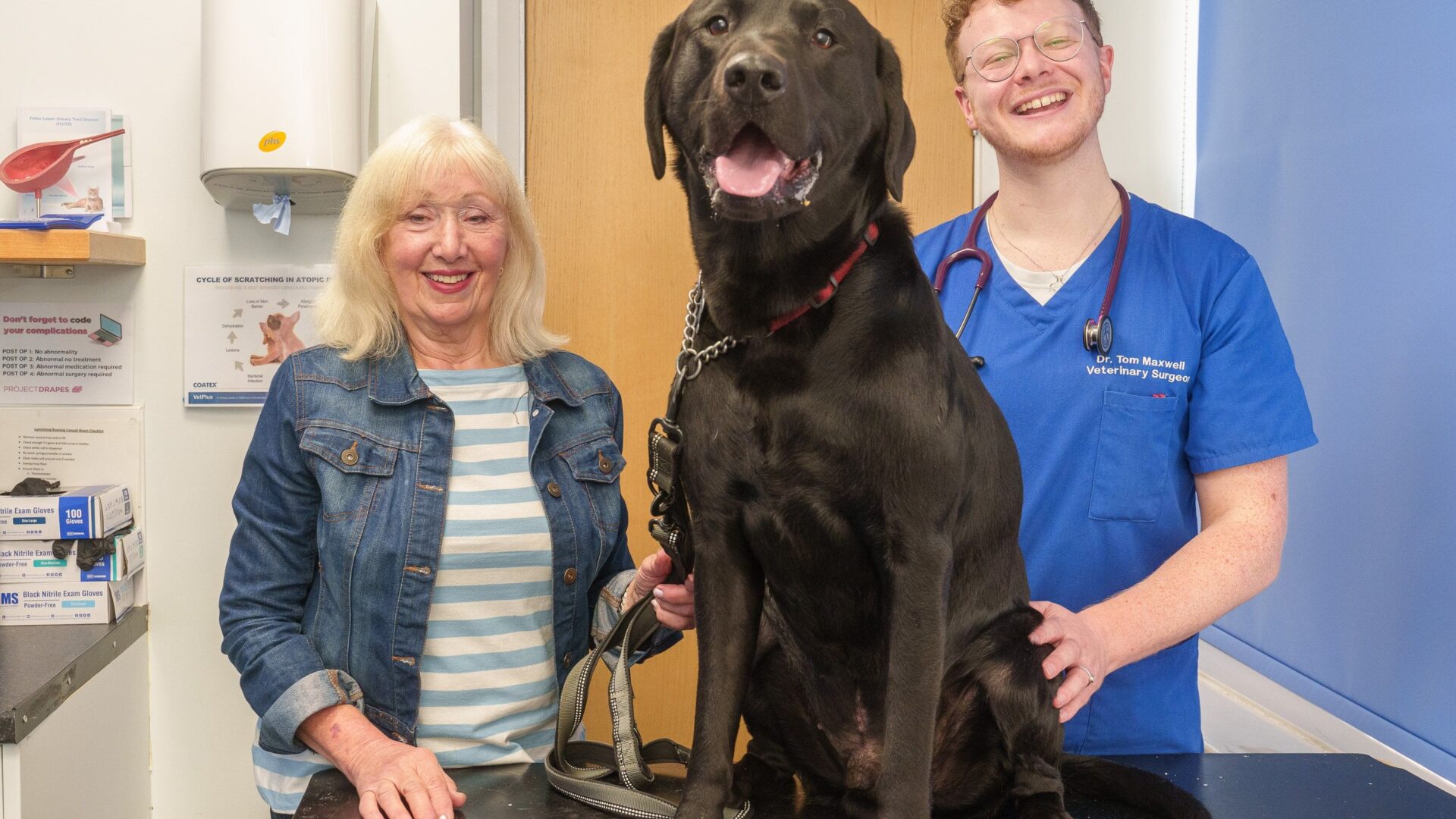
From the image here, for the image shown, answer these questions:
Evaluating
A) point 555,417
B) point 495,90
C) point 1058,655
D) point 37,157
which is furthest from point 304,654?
point 495,90

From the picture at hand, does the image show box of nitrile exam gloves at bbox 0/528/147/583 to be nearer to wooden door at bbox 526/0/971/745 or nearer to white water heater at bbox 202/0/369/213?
white water heater at bbox 202/0/369/213

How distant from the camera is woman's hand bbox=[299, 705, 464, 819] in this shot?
43.1 inches

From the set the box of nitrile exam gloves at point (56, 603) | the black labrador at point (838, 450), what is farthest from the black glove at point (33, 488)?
the black labrador at point (838, 450)

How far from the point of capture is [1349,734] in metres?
1.79

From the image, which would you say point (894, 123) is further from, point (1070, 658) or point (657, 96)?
point (1070, 658)

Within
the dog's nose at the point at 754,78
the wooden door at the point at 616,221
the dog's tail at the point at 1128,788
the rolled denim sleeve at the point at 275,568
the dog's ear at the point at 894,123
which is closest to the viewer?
the dog's nose at the point at 754,78

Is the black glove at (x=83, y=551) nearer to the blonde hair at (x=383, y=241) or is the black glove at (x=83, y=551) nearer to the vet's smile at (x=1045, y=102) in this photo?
the blonde hair at (x=383, y=241)

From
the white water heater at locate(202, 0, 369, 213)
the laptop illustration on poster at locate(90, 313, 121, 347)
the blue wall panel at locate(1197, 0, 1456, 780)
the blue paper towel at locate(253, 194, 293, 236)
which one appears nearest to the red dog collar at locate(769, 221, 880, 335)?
the blue wall panel at locate(1197, 0, 1456, 780)

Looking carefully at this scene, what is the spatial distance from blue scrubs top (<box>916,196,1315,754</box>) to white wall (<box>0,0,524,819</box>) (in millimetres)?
1362

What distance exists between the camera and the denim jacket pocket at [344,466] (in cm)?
140

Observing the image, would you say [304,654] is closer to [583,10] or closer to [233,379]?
[233,379]

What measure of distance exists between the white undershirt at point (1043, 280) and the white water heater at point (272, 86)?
1.22 metres

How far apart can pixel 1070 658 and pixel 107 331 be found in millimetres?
1911

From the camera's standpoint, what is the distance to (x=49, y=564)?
1.98 meters
